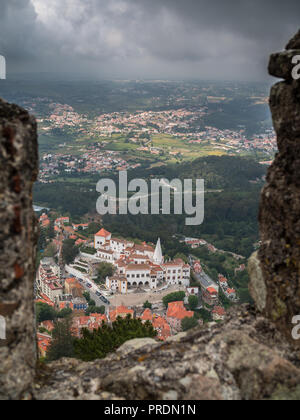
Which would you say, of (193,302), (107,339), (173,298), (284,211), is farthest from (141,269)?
(284,211)

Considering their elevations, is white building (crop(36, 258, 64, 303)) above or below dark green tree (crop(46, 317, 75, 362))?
below

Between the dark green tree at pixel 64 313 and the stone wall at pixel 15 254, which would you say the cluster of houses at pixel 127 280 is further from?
the stone wall at pixel 15 254

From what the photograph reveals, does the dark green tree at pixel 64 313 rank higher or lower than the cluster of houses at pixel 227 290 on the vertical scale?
higher

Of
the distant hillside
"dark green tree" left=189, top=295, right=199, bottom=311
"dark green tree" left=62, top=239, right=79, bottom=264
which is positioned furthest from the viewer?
the distant hillside

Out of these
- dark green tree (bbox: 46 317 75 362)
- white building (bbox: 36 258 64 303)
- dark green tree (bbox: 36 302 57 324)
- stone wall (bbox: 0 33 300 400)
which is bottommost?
white building (bbox: 36 258 64 303)

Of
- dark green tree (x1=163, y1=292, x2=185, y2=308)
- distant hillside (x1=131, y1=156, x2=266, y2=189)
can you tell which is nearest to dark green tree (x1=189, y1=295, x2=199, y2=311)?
dark green tree (x1=163, y1=292, x2=185, y2=308)

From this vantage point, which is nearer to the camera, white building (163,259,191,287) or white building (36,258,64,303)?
white building (36,258,64,303)

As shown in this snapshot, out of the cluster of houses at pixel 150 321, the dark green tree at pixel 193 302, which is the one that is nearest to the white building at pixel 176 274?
the dark green tree at pixel 193 302

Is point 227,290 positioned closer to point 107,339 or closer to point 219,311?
point 219,311

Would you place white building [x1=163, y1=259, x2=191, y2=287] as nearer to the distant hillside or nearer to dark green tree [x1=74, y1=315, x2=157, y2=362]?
dark green tree [x1=74, y1=315, x2=157, y2=362]
